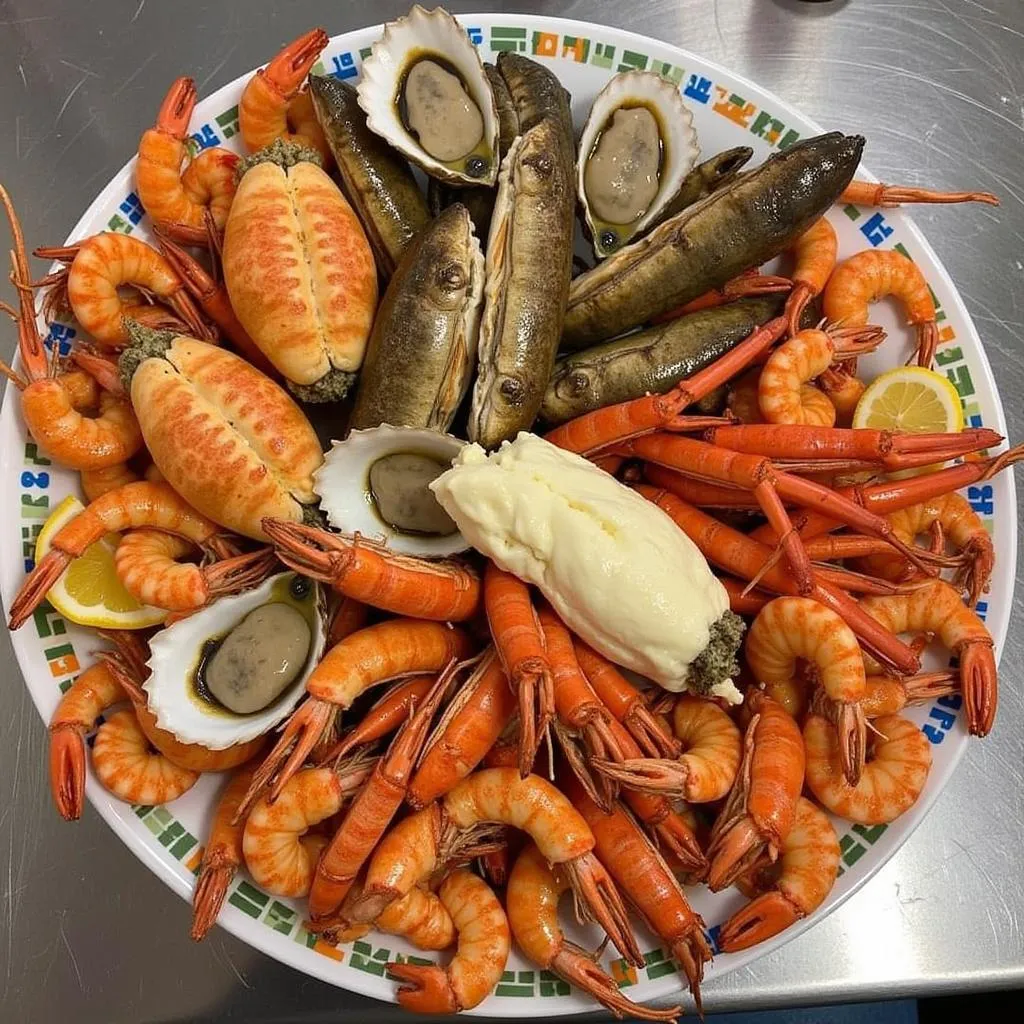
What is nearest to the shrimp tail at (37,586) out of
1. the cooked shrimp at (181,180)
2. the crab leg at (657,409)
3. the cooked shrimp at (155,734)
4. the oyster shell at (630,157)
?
the cooked shrimp at (155,734)

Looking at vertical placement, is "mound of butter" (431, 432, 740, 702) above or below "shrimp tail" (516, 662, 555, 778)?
above

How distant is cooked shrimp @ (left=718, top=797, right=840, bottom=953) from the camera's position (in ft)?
3.95

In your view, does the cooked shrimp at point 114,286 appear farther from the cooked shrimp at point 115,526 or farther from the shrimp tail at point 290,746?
the shrimp tail at point 290,746

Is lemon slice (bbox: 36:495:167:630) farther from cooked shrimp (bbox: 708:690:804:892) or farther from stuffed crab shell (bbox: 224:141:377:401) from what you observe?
cooked shrimp (bbox: 708:690:804:892)

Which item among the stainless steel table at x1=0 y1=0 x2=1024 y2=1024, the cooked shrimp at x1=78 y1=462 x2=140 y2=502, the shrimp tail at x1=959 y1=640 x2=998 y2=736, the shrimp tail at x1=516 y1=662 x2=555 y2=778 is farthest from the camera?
the stainless steel table at x1=0 y1=0 x2=1024 y2=1024

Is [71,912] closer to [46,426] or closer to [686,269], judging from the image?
[46,426]

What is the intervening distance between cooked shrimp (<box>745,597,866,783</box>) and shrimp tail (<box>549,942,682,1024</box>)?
1.48ft

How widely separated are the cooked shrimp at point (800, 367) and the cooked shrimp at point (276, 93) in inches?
32.8

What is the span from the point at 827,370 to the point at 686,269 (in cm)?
29

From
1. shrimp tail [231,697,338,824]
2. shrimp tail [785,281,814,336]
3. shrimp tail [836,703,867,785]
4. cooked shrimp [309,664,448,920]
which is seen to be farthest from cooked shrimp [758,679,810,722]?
shrimp tail [231,697,338,824]

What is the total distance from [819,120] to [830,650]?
4.51ft

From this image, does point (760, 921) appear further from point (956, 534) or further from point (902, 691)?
point (956, 534)

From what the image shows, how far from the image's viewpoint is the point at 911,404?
4.39ft

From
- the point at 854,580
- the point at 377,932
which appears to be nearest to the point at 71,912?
the point at 377,932
